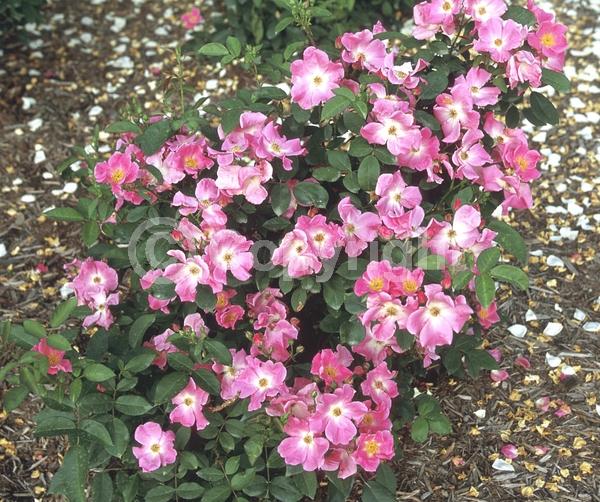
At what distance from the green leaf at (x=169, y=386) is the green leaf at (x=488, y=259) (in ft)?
2.25

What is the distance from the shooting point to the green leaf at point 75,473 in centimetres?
159

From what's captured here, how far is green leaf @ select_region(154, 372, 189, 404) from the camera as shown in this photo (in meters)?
1.71

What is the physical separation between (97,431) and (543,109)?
49.4 inches

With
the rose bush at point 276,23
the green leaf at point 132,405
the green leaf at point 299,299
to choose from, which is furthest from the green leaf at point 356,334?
the rose bush at point 276,23

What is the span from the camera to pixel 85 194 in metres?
3.06

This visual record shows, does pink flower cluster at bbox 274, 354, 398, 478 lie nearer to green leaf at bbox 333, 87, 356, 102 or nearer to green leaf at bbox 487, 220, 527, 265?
green leaf at bbox 487, 220, 527, 265

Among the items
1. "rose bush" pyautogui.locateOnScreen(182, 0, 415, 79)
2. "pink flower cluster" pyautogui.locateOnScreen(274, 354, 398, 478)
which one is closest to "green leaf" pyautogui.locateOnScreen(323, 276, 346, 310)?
"pink flower cluster" pyautogui.locateOnScreen(274, 354, 398, 478)

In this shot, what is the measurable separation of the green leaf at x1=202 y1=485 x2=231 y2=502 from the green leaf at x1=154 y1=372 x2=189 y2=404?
24 cm

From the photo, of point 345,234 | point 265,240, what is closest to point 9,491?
point 265,240

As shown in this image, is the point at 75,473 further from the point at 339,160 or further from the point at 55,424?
the point at 339,160

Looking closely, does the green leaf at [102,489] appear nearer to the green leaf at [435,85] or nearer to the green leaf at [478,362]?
the green leaf at [478,362]

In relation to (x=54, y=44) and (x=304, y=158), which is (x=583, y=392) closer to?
(x=304, y=158)

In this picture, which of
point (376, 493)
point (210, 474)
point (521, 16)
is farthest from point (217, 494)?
point (521, 16)

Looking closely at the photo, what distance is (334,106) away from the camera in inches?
66.9
